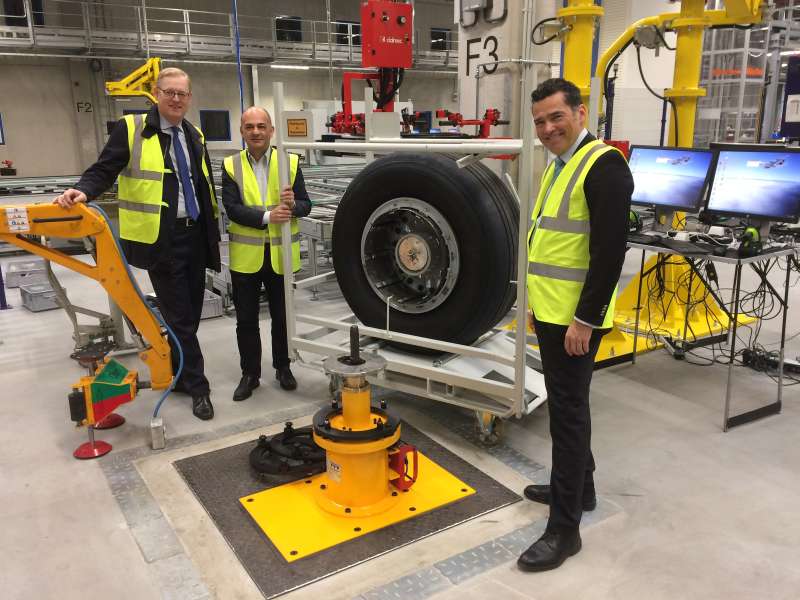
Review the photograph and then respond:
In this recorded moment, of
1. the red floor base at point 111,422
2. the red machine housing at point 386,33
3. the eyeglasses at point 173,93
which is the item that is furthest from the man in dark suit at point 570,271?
the red machine housing at point 386,33

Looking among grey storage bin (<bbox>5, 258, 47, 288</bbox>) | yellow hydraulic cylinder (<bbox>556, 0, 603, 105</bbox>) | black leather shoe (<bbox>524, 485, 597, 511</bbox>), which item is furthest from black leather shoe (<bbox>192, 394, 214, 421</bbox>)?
grey storage bin (<bbox>5, 258, 47, 288</bbox>)

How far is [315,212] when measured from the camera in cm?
635

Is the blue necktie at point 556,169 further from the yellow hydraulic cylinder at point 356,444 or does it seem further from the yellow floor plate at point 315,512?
the yellow floor plate at point 315,512

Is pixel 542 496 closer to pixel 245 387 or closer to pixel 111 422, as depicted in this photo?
pixel 245 387

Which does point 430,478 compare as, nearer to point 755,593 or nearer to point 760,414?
point 755,593

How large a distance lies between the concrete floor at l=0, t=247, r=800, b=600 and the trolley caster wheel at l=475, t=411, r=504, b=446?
7cm

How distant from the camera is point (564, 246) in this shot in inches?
83.3

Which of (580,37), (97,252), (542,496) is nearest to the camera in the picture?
(542,496)

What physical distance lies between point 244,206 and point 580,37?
99.3 inches

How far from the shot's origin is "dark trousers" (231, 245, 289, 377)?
3.70m

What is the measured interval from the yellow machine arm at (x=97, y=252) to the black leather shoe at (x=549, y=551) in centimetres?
200

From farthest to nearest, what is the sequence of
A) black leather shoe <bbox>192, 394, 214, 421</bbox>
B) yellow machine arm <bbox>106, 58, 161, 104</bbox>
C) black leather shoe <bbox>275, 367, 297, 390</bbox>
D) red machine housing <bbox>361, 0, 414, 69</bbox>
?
yellow machine arm <bbox>106, 58, 161, 104</bbox> < red machine housing <bbox>361, 0, 414, 69</bbox> < black leather shoe <bbox>275, 367, 297, 390</bbox> < black leather shoe <bbox>192, 394, 214, 421</bbox>

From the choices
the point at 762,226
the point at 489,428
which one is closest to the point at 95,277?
the point at 489,428

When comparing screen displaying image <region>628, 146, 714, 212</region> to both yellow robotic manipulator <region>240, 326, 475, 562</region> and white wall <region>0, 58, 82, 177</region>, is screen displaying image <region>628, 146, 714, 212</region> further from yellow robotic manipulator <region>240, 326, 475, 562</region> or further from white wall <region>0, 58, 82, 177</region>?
white wall <region>0, 58, 82, 177</region>
